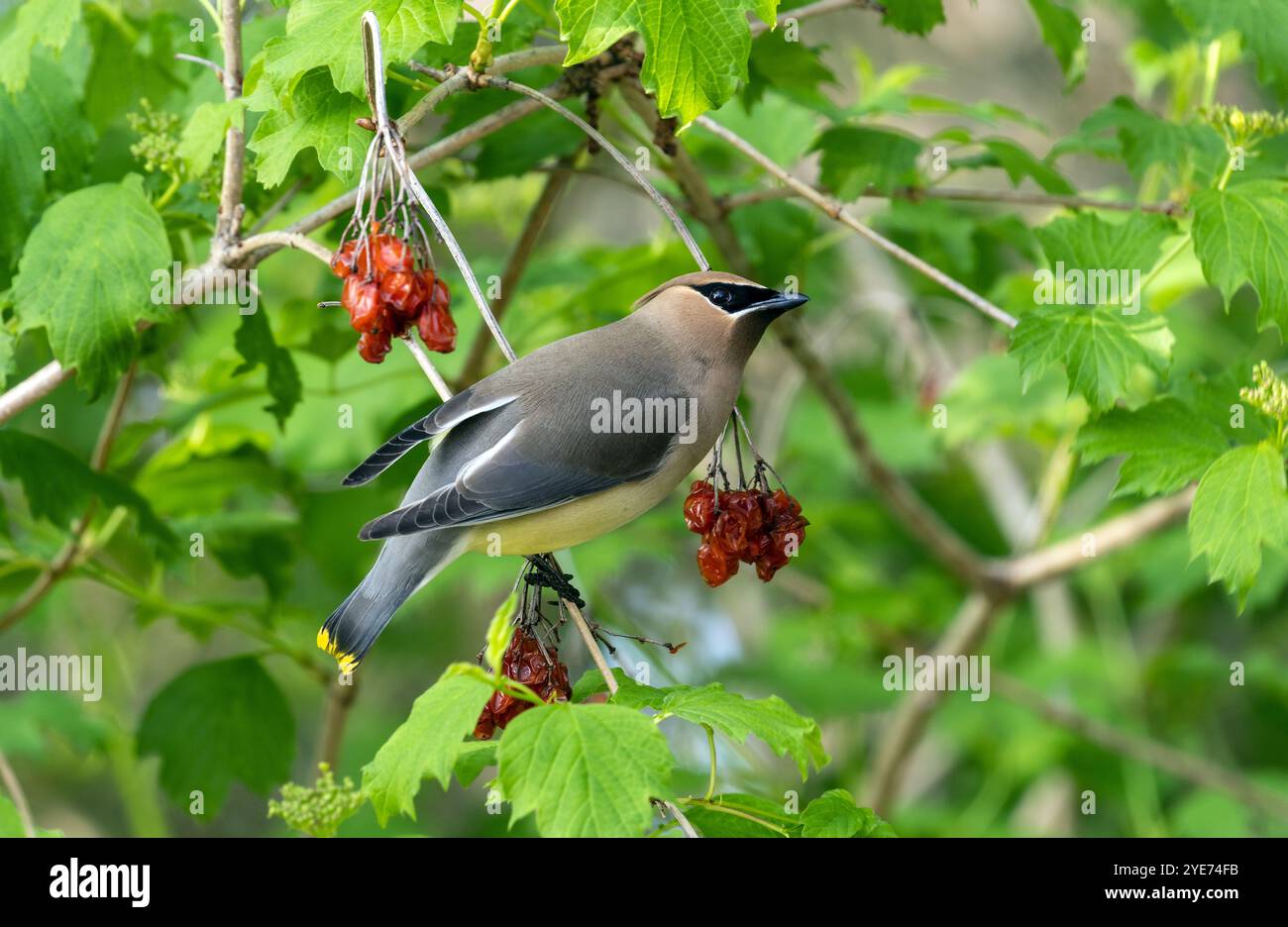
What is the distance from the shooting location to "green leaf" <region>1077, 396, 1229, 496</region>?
280 centimetres

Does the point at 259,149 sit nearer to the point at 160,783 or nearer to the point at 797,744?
the point at 797,744

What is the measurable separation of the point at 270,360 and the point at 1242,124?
90.7 inches

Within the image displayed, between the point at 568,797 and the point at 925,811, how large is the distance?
4729mm

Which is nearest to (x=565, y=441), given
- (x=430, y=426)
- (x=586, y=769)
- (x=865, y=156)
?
(x=430, y=426)

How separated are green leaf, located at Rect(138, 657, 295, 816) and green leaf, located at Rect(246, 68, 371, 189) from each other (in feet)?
6.50

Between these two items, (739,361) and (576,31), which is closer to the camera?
(576,31)

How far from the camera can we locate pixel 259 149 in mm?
2586

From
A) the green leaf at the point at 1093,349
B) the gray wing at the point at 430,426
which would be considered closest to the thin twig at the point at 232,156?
the gray wing at the point at 430,426

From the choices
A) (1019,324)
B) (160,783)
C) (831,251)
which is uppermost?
(831,251)

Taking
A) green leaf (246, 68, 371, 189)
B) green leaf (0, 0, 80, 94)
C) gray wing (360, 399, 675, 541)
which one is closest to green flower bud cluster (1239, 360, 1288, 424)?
gray wing (360, 399, 675, 541)

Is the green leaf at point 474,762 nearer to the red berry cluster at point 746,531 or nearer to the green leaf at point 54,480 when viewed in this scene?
the red berry cluster at point 746,531

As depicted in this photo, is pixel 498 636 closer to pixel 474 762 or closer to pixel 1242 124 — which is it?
pixel 474 762

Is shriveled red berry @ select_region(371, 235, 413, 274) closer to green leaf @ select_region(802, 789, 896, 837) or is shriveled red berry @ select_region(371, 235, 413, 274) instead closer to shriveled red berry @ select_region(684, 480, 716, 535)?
shriveled red berry @ select_region(684, 480, 716, 535)
